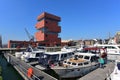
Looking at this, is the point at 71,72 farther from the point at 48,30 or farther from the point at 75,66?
the point at 48,30

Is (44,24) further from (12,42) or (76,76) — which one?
(76,76)

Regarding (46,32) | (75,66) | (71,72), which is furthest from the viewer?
(46,32)

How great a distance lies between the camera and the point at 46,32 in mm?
79188

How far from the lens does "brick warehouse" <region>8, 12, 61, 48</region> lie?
7700cm

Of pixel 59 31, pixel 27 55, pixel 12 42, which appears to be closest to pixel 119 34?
pixel 59 31

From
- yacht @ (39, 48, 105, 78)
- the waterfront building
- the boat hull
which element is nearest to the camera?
the boat hull

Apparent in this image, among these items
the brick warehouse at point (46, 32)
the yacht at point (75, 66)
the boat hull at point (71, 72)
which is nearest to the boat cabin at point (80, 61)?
the yacht at point (75, 66)

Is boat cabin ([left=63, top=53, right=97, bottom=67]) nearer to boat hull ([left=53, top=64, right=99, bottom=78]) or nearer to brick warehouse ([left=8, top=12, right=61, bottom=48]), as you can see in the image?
boat hull ([left=53, top=64, right=99, bottom=78])

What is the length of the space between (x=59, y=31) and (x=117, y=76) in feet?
243

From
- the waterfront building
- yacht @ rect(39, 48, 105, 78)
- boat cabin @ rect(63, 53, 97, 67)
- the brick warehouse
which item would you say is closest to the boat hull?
yacht @ rect(39, 48, 105, 78)

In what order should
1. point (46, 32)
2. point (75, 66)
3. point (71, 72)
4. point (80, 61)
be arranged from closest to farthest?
point (71, 72), point (75, 66), point (80, 61), point (46, 32)

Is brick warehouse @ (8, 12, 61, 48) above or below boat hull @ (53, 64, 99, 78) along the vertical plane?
above

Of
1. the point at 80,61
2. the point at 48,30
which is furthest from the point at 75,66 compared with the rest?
the point at 48,30

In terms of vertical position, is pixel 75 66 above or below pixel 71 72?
above
